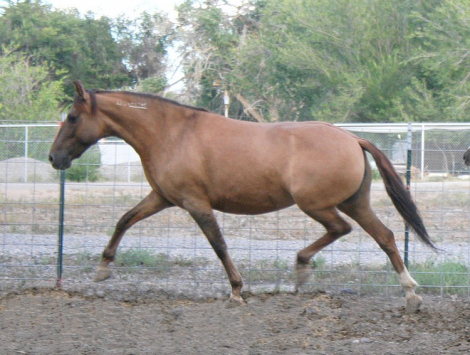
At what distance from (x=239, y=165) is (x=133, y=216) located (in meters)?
1.25

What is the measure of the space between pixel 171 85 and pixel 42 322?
24.6m

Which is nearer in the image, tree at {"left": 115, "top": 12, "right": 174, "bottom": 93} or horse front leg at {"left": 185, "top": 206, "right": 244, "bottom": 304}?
horse front leg at {"left": 185, "top": 206, "right": 244, "bottom": 304}

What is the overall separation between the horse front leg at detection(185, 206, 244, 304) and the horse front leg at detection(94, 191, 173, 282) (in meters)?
0.45

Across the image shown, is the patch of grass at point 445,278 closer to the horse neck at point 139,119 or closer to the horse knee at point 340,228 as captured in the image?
the horse knee at point 340,228

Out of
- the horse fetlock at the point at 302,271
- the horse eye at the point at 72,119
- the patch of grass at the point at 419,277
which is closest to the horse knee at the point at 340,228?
the horse fetlock at the point at 302,271

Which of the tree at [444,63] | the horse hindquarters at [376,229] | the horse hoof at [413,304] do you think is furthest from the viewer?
the tree at [444,63]

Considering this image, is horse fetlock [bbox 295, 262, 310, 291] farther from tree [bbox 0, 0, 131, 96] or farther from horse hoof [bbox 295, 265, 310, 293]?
tree [bbox 0, 0, 131, 96]

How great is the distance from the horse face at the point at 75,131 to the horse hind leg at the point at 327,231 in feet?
7.32

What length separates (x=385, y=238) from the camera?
594cm

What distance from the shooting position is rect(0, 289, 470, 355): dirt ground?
471 centimetres

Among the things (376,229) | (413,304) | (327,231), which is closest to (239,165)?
(327,231)

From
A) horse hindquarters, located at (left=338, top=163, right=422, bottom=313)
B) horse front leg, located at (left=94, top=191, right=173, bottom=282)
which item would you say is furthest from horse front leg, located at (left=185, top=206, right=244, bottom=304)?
horse hindquarters, located at (left=338, top=163, right=422, bottom=313)

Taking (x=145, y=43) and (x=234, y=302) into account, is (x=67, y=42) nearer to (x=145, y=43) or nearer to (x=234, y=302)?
(x=145, y=43)

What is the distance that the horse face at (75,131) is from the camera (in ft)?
20.2
